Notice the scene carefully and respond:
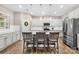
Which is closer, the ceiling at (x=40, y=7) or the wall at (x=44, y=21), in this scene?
the ceiling at (x=40, y=7)

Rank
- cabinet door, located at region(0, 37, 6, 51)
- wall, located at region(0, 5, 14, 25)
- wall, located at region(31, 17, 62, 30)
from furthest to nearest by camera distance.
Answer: wall, located at region(31, 17, 62, 30)
wall, located at region(0, 5, 14, 25)
cabinet door, located at region(0, 37, 6, 51)

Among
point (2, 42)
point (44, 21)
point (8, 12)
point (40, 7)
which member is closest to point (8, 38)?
point (2, 42)

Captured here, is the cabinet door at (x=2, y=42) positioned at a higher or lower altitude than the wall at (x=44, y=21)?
lower

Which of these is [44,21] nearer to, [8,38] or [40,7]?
[40,7]

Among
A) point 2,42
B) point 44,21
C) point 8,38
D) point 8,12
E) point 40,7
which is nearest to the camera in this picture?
point 2,42

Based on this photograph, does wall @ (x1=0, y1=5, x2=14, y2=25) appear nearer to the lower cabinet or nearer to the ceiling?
the ceiling

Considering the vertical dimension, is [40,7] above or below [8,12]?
above

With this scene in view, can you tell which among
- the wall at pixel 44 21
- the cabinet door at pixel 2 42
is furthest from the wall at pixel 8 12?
the wall at pixel 44 21

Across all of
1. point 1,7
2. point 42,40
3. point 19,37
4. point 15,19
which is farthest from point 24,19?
point 42,40

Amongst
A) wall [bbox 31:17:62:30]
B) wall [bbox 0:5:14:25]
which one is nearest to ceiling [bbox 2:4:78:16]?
wall [bbox 0:5:14:25]

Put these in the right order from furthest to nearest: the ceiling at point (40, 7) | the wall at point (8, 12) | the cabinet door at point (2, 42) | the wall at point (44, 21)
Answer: the wall at point (44, 21) < the ceiling at point (40, 7) < the wall at point (8, 12) < the cabinet door at point (2, 42)

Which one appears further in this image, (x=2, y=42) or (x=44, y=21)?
(x=44, y=21)

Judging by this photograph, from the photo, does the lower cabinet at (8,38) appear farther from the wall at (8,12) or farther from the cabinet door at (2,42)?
the wall at (8,12)
